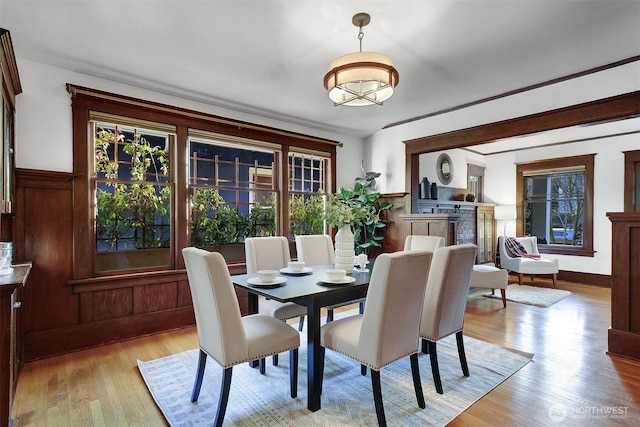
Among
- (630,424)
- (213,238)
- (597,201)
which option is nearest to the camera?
(630,424)

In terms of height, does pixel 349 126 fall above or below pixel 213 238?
above

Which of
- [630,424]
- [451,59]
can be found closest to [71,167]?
[451,59]

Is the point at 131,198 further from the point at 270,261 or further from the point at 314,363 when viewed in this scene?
the point at 314,363

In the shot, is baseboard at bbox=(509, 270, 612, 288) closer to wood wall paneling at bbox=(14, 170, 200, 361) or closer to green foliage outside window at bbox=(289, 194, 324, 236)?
green foliage outside window at bbox=(289, 194, 324, 236)

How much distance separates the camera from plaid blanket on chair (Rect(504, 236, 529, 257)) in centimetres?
600

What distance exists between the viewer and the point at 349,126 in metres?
5.03

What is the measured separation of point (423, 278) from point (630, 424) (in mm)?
1481

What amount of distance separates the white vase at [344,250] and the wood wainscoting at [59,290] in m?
2.11

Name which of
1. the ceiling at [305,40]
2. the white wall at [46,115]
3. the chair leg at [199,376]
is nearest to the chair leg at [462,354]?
the chair leg at [199,376]

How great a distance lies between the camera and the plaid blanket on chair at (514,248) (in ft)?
19.7

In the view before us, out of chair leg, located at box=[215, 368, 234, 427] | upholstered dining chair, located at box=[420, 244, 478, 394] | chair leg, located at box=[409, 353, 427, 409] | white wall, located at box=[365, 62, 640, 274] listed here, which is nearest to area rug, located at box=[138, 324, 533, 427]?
chair leg, located at box=[409, 353, 427, 409]

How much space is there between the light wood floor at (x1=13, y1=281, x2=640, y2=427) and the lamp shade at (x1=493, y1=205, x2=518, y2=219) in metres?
3.04

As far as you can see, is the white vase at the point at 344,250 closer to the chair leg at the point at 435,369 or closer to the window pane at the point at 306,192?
the chair leg at the point at 435,369

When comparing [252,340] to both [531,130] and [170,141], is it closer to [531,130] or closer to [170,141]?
[170,141]
